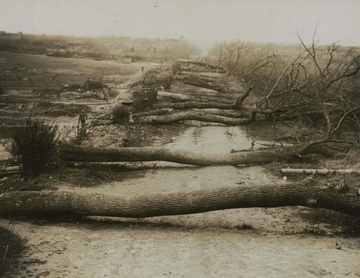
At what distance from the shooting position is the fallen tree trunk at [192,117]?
1175 centimetres

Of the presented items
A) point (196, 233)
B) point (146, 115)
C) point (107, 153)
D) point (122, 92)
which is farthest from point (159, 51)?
point (196, 233)

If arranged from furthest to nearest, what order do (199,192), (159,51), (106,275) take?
1. (159,51)
2. (199,192)
3. (106,275)

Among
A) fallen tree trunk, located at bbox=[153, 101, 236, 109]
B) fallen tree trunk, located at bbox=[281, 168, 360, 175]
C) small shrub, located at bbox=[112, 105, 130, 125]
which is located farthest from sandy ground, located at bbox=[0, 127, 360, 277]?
fallen tree trunk, located at bbox=[153, 101, 236, 109]

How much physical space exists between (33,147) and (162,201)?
340 centimetres

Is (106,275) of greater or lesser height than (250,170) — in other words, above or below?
below

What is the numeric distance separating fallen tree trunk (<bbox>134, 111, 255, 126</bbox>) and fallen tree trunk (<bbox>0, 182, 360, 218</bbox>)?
637 cm

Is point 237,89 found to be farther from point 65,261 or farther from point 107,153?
point 65,261

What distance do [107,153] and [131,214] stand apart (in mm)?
2834

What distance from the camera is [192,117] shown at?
12188 millimetres

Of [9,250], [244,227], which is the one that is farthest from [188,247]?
[9,250]

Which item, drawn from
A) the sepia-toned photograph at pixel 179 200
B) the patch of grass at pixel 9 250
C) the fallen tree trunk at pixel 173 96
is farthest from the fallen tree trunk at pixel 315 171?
the fallen tree trunk at pixel 173 96

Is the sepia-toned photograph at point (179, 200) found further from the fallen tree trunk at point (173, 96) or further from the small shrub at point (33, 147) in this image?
the fallen tree trunk at point (173, 96)

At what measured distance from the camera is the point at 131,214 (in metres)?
5.41

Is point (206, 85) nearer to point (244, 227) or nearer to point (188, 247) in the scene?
point (244, 227)
